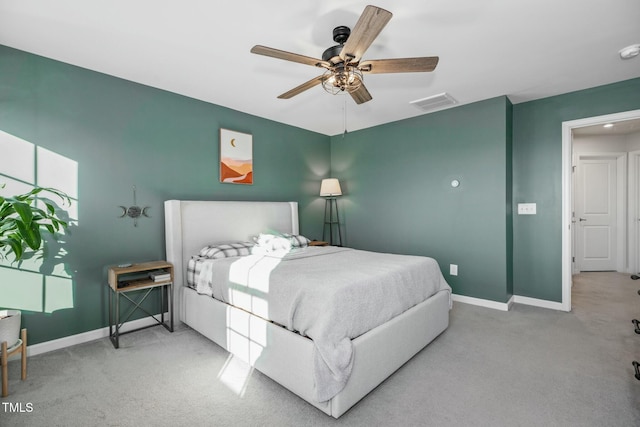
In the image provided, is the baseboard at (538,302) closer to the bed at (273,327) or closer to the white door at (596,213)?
the bed at (273,327)

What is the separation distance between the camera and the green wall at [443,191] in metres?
3.67

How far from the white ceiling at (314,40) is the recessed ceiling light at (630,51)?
56mm

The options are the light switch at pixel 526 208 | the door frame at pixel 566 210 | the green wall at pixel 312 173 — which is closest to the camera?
the green wall at pixel 312 173

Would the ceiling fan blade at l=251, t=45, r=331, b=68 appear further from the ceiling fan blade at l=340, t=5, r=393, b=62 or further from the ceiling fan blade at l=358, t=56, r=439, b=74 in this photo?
the ceiling fan blade at l=358, t=56, r=439, b=74

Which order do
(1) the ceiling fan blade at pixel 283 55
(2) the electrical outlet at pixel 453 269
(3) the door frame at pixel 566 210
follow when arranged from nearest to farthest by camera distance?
1. (1) the ceiling fan blade at pixel 283 55
2. (3) the door frame at pixel 566 210
3. (2) the electrical outlet at pixel 453 269

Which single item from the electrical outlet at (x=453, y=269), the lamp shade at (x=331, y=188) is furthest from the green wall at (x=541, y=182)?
the lamp shade at (x=331, y=188)

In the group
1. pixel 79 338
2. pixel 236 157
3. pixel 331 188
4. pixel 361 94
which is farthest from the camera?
pixel 331 188

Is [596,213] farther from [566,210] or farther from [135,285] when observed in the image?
[135,285]

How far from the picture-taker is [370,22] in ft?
5.31

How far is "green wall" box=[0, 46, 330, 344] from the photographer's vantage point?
2541 mm

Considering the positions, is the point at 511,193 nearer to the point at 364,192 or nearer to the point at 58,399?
the point at 364,192

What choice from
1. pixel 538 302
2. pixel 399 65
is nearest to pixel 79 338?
pixel 399 65

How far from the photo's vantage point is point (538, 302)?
3744mm

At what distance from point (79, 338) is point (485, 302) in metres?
4.39
